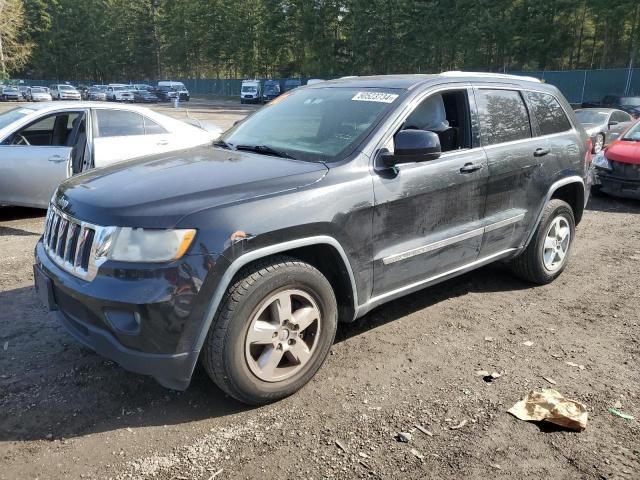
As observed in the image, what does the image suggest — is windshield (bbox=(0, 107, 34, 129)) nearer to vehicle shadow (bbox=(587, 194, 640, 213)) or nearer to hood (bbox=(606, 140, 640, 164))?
vehicle shadow (bbox=(587, 194, 640, 213))

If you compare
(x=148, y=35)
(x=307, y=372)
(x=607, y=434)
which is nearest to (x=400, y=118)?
(x=307, y=372)

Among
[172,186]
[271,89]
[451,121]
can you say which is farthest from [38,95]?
[172,186]

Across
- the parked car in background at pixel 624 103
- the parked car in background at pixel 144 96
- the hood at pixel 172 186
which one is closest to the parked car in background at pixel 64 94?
the parked car in background at pixel 144 96

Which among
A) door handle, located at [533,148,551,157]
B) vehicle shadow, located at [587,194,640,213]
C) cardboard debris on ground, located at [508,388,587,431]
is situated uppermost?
door handle, located at [533,148,551,157]

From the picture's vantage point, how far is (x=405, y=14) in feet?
165

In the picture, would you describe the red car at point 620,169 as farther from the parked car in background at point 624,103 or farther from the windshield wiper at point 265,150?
the parked car in background at point 624,103

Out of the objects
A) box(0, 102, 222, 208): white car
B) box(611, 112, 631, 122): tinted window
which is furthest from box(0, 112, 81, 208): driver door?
box(611, 112, 631, 122): tinted window

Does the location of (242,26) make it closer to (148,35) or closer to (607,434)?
(148,35)

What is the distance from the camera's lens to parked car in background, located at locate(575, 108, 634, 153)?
46.4 feet

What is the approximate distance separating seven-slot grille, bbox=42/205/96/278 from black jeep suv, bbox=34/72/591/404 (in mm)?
12

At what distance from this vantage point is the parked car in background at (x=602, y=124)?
1414 cm

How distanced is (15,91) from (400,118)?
53.3m

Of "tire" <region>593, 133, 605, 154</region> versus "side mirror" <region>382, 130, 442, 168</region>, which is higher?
"side mirror" <region>382, 130, 442, 168</region>

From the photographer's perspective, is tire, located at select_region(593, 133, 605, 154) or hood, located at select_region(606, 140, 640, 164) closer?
hood, located at select_region(606, 140, 640, 164)
